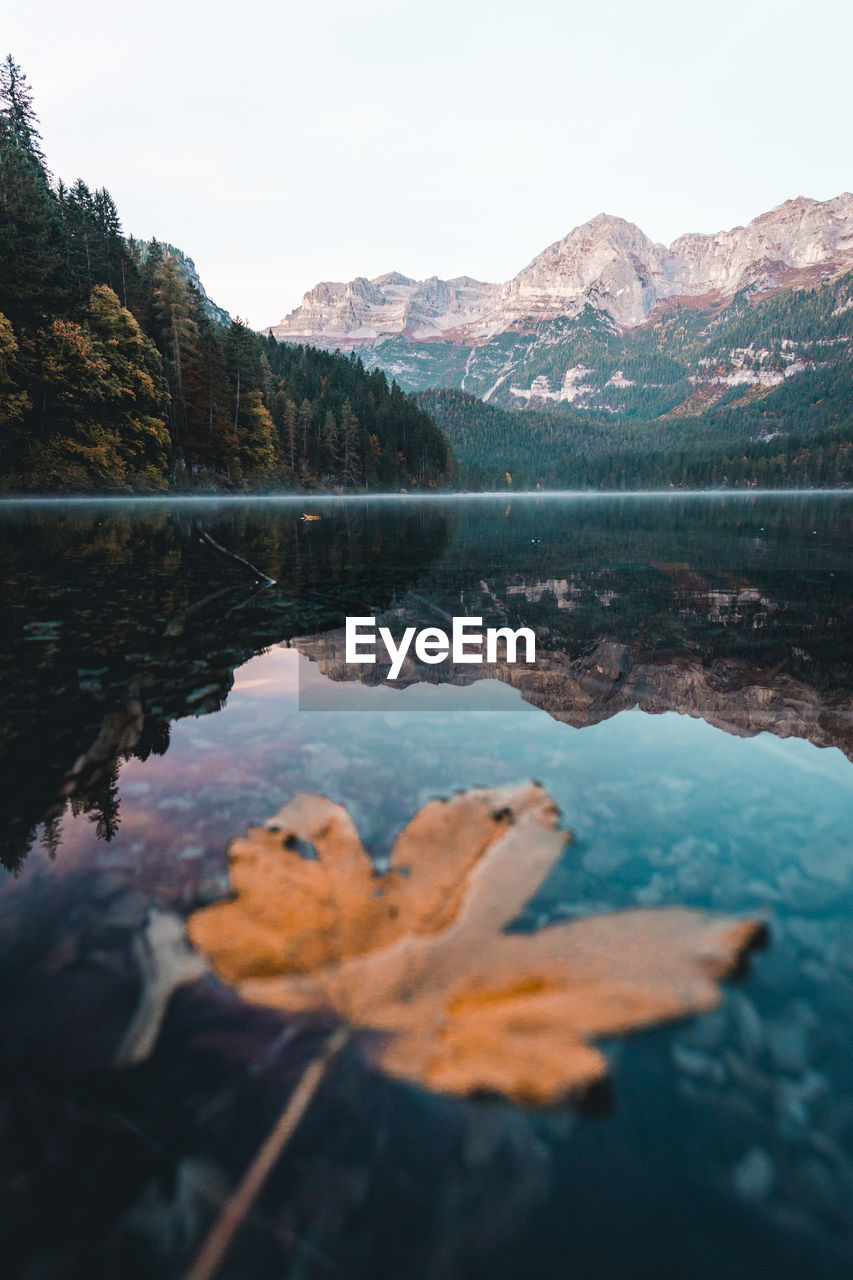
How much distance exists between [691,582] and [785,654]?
7.97 metres

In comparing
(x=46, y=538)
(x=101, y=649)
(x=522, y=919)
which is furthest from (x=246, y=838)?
(x=46, y=538)

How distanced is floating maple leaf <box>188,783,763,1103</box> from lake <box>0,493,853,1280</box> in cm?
12

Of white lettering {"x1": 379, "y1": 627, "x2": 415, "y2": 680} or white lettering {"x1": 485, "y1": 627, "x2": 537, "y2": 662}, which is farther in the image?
white lettering {"x1": 485, "y1": 627, "x2": 537, "y2": 662}

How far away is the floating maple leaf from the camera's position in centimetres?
265

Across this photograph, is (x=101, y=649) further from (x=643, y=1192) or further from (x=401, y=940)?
(x=643, y=1192)

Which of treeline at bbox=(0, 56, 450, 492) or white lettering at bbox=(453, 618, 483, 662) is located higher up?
treeline at bbox=(0, 56, 450, 492)

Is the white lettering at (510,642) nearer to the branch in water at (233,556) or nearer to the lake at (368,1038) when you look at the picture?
the lake at (368,1038)

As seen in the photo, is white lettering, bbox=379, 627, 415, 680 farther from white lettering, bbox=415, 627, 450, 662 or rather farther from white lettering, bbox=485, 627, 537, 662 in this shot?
white lettering, bbox=485, 627, 537, 662

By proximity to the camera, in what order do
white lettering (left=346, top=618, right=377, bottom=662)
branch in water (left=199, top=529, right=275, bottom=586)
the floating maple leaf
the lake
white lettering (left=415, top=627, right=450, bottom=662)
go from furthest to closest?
branch in water (left=199, top=529, right=275, bottom=586), white lettering (left=415, top=627, right=450, bottom=662), white lettering (left=346, top=618, right=377, bottom=662), the floating maple leaf, the lake

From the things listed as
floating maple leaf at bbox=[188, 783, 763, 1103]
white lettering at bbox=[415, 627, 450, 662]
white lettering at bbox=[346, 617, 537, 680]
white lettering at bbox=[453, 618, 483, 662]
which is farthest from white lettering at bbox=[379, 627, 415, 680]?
floating maple leaf at bbox=[188, 783, 763, 1103]

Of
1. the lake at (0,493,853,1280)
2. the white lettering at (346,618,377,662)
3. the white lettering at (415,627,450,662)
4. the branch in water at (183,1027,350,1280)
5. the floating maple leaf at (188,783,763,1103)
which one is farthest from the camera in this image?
the white lettering at (415,627,450,662)

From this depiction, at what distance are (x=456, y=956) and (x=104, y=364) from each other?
168 ft

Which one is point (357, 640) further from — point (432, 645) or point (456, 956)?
point (456, 956)

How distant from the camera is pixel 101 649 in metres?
8.37
